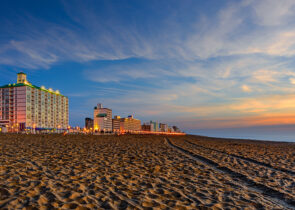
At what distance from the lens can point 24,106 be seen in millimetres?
111562

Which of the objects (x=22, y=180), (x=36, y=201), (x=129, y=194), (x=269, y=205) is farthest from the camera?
(x=22, y=180)

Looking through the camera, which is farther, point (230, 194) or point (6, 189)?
point (230, 194)

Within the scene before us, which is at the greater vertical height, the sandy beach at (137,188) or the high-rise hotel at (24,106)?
the high-rise hotel at (24,106)

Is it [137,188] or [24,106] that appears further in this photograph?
[24,106]

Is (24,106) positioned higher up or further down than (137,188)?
higher up

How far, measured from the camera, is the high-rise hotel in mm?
110562

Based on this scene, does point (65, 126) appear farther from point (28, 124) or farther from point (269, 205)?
point (269, 205)

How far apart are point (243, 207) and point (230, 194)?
42.2 inches

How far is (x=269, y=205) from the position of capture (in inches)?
226

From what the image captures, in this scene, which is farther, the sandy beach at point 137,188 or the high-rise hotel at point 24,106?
the high-rise hotel at point 24,106

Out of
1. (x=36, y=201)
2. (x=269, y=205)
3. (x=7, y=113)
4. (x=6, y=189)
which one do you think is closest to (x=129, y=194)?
(x=36, y=201)

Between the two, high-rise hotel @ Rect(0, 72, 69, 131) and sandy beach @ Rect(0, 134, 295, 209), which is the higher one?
high-rise hotel @ Rect(0, 72, 69, 131)

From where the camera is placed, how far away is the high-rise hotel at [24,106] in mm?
110562

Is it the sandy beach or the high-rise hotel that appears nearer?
the sandy beach
